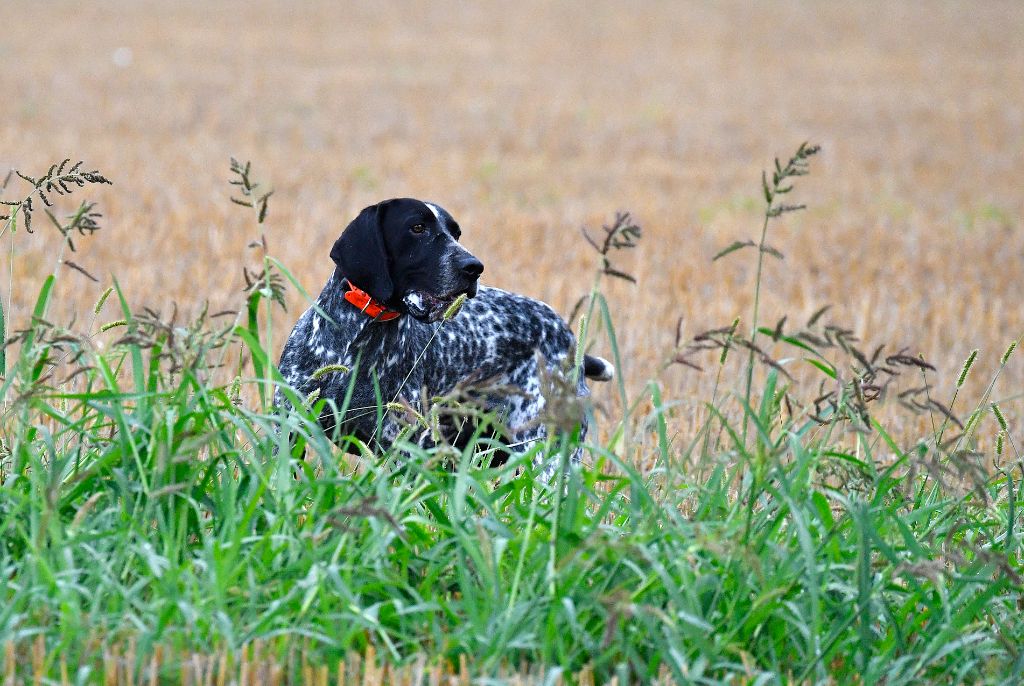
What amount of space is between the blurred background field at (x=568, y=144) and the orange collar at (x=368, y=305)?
1.27 meters

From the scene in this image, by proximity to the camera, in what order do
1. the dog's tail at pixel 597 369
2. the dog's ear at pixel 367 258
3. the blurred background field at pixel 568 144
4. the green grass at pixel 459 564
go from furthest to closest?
1. the blurred background field at pixel 568 144
2. the dog's tail at pixel 597 369
3. the dog's ear at pixel 367 258
4. the green grass at pixel 459 564

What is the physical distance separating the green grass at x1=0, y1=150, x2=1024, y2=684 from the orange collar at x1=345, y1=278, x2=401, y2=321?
112cm

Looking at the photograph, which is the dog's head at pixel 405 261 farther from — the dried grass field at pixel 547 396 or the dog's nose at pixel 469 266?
the dried grass field at pixel 547 396

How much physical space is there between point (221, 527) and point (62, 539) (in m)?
0.40

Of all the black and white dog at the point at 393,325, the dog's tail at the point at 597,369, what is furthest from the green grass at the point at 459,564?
the dog's tail at the point at 597,369

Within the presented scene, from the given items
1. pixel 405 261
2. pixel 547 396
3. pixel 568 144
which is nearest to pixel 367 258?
pixel 405 261

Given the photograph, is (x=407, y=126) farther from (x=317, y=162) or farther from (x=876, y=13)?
(x=876, y=13)

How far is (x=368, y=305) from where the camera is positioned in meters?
4.57

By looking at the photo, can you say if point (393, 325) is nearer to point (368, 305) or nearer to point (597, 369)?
point (368, 305)

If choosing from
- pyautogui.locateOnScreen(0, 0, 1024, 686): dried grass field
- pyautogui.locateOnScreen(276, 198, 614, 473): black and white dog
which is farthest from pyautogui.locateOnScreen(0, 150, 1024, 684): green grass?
pyautogui.locateOnScreen(276, 198, 614, 473): black and white dog

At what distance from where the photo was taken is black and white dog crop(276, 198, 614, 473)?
4.57 m

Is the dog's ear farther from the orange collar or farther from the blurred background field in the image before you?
the blurred background field

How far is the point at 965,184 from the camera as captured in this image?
1510 centimetres

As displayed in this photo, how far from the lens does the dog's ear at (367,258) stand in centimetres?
455
